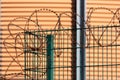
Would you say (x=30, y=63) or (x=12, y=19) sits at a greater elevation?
(x=12, y=19)

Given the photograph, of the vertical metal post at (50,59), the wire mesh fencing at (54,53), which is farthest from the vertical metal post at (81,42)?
the vertical metal post at (50,59)

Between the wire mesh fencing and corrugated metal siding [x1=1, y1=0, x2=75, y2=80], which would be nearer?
the wire mesh fencing

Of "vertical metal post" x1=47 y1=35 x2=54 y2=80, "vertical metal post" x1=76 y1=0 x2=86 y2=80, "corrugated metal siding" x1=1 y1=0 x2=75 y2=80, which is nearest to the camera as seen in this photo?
"vertical metal post" x1=47 y1=35 x2=54 y2=80

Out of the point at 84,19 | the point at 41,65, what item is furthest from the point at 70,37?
the point at 41,65

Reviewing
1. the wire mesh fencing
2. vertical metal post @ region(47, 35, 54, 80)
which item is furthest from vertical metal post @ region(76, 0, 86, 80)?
vertical metal post @ region(47, 35, 54, 80)

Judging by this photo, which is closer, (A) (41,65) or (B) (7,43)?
(A) (41,65)

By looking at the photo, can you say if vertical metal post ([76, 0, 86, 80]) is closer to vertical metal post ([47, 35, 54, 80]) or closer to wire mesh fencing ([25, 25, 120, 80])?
wire mesh fencing ([25, 25, 120, 80])

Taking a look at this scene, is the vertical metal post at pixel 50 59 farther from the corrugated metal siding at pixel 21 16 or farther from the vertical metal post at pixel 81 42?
the corrugated metal siding at pixel 21 16

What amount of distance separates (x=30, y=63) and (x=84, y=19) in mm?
2361

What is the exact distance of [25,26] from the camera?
37.7ft

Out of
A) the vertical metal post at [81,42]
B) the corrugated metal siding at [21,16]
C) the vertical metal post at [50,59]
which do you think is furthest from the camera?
the corrugated metal siding at [21,16]

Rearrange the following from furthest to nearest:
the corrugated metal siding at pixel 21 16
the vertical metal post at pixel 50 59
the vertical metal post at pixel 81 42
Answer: the corrugated metal siding at pixel 21 16, the vertical metal post at pixel 81 42, the vertical metal post at pixel 50 59

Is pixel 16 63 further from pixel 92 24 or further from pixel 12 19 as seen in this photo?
pixel 92 24

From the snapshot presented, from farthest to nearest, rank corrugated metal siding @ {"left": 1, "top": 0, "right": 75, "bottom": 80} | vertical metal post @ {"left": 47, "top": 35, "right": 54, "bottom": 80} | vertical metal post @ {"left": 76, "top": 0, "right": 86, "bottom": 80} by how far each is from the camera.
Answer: corrugated metal siding @ {"left": 1, "top": 0, "right": 75, "bottom": 80}
vertical metal post @ {"left": 76, "top": 0, "right": 86, "bottom": 80}
vertical metal post @ {"left": 47, "top": 35, "right": 54, "bottom": 80}
